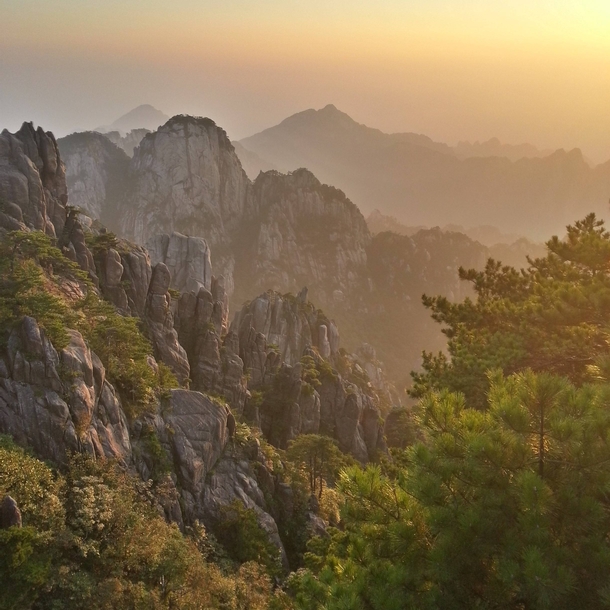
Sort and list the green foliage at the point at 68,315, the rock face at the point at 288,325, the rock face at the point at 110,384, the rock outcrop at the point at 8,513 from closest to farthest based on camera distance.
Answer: the rock outcrop at the point at 8,513 < the rock face at the point at 110,384 < the green foliage at the point at 68,315 < the rock face at the point at 288,325

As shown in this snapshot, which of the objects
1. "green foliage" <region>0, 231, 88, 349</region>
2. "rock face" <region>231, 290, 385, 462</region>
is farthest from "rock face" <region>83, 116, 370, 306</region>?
"green foliage" <region>0, 231, 88, 349</region>

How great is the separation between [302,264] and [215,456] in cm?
11952

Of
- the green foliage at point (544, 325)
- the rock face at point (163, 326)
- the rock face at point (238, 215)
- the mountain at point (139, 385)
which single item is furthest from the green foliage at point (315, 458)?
the rock face at point (238, 215)

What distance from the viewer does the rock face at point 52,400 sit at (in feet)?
77.9

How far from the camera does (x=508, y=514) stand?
7816 mm

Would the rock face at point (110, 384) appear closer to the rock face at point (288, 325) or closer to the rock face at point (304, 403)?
the rock face at point (304, 403)

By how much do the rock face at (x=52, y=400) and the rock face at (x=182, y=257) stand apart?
6373 cm

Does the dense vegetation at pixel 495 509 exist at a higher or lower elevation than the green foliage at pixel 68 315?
lower

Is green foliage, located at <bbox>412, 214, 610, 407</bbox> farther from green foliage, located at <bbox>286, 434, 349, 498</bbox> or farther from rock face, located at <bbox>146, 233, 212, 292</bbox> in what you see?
rock face, located at <bbox>146, 233, 212, 292</bbox>

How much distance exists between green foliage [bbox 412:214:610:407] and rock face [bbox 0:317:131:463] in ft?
59.4

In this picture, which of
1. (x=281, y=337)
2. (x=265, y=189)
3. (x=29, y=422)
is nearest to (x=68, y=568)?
(x=29, y=422)

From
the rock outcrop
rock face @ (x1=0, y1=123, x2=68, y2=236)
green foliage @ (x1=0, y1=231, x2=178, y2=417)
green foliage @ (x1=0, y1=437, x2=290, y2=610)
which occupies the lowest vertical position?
green foliage @ (x1=0, y1=437, x2=290, y2=610)

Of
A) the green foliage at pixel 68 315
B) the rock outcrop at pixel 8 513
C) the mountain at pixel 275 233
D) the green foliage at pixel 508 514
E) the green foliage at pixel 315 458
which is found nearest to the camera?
the green foliage at pixel 508 514

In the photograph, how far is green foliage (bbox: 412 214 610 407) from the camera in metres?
18.2
